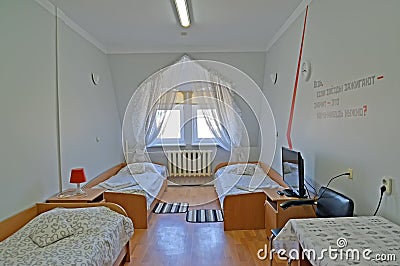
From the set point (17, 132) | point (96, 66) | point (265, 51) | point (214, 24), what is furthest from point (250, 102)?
point (17, 132)

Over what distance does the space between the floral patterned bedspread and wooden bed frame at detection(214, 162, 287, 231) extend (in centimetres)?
174

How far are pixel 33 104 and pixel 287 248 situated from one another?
9.21 feet

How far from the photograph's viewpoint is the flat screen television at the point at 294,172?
10.7 feet

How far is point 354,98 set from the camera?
257 centimetres

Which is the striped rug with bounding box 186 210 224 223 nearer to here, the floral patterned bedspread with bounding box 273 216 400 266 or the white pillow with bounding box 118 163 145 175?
the white pillow with bounding box 118 163 145 175

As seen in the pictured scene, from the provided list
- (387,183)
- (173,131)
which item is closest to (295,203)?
(387,183)

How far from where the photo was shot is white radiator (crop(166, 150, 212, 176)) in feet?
21.5

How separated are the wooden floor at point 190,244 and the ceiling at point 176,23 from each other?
8.99 feet

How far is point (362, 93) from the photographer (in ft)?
8.03

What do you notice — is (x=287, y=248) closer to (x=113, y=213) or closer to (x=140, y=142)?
(x=113, y=213)

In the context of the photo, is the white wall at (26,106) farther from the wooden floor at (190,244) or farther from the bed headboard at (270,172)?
the bed headboard at (270,172)

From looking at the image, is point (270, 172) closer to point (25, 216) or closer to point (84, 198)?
point (84, 198)

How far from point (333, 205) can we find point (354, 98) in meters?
0.90

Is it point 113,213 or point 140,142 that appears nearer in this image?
point 113,213
